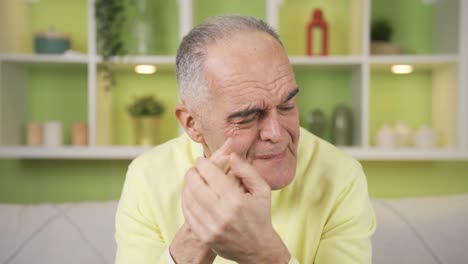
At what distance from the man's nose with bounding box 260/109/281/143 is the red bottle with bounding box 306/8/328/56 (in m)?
1.74

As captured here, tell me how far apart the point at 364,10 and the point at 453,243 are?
138cm

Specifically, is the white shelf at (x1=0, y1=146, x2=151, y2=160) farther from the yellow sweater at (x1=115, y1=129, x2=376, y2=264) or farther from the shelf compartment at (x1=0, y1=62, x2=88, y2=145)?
the yellow sweater at (x1=115, y1=129, x2=376, y2=264)

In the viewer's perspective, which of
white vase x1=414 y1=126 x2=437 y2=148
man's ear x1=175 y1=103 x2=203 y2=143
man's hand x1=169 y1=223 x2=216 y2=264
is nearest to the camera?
man's hand x1=169 y1=223 x2=216 y2=264

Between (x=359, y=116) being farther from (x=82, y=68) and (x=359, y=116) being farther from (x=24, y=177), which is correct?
(x=24, y=177)

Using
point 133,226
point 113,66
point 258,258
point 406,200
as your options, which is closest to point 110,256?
point 133,226

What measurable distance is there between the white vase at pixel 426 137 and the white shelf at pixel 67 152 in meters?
1.42

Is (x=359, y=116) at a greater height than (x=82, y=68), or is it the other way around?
(x=82, y=68)

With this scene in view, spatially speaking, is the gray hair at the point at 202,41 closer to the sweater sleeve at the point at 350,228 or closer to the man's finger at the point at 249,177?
the man's finger at the point at 249,177

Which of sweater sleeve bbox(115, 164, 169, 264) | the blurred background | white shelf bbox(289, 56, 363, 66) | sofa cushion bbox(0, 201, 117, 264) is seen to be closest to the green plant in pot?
the blurred background

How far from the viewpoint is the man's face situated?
1.15 metres

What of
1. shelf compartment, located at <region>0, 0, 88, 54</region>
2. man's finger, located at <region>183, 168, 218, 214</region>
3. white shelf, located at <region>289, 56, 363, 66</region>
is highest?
shelf compartment, located at <region>0, 0, 88, 54</region>

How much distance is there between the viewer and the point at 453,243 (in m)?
1.74

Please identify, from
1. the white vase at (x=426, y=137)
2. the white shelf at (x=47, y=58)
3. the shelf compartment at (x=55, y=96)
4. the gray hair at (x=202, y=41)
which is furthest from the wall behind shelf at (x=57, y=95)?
the gray hair at (x=202, y=41)

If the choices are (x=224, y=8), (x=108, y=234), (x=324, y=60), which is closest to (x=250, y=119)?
(x=108, y=234)
